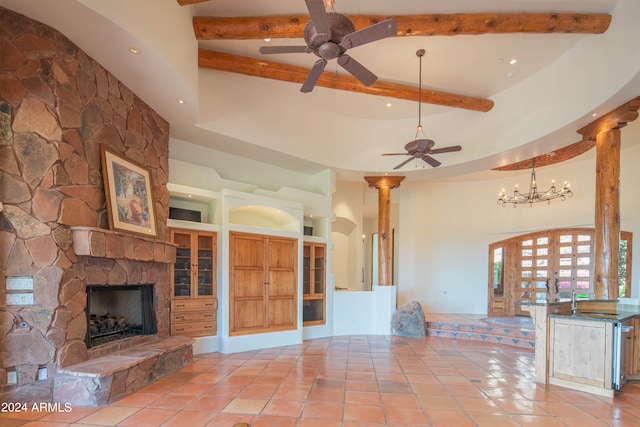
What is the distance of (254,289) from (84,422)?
3326 mm

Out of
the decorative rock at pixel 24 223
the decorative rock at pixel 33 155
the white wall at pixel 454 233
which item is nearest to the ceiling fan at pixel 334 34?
the decorative rock at pixel 33 155

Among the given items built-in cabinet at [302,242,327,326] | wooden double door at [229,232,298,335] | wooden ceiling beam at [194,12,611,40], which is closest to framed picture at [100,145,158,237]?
wooden double door at [229,232,298,335]

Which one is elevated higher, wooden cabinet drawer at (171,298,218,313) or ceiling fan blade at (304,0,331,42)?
ceiling fan blade at (304,0,331,42)

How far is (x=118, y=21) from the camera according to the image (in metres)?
3.28

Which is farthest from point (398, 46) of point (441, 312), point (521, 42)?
point (441, 312)

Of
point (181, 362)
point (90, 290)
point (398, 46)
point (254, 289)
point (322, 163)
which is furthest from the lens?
point (322, 163)

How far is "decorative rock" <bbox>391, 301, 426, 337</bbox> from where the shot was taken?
25.0ft

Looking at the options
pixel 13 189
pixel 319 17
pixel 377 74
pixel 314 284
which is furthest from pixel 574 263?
pixel 13 189

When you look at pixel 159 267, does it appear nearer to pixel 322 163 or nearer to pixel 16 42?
pixel 16 42

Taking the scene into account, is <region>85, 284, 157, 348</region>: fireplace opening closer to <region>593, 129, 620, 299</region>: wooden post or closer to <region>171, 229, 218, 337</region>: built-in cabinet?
<region>171, 229, 218, 337</region>: built-in cabinet

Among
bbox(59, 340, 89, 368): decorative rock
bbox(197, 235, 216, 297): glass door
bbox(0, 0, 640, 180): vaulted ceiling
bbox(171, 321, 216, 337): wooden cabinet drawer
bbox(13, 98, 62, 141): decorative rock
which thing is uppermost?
bbox(0, 0, 640, 180): vaulted ceiling

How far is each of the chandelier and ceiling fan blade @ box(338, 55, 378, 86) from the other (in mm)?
5836

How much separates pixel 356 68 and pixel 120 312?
4410mm

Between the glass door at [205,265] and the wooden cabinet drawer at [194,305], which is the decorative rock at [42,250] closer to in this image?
the wooden cabinet drawer at [194,305]
